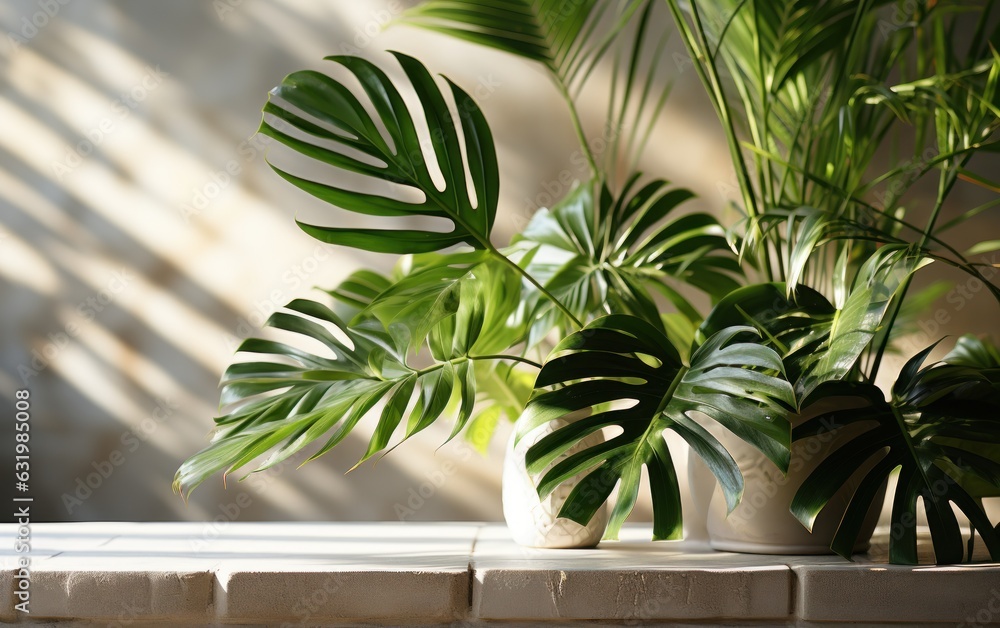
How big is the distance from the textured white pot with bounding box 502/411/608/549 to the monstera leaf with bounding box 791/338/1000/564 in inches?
13.6

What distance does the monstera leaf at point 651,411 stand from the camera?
0.92 m

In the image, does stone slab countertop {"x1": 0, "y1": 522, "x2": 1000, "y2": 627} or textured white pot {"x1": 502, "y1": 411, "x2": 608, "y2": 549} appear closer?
stone slab countertop {"x1": 0, "y1": 522, "x2": 1000, "y2": 627}

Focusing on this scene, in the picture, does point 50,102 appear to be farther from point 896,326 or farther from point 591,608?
point 896,326

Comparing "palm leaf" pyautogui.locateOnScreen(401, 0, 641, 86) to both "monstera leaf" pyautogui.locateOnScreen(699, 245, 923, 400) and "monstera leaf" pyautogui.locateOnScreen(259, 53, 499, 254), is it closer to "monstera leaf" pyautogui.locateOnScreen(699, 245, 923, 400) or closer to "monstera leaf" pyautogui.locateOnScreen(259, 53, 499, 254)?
"monstera leaf" pyautogui.locateOnScreen(259, 53, 499, 254)

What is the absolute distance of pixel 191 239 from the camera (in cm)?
174

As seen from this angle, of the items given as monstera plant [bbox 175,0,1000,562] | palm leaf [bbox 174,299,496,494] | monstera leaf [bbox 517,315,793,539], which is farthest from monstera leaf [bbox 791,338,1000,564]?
palm leaf [bbox 174,299,496,494]

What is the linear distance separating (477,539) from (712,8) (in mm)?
1051

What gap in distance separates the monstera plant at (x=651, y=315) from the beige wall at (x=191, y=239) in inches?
10.5

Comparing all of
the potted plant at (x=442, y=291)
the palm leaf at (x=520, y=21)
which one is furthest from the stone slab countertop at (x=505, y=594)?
the palm leaf at (x=520, y=21)

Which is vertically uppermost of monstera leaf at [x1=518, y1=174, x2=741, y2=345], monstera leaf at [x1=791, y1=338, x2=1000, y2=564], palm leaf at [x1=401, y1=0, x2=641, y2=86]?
palm leaf at [x1=401, y1=0, x2=641, y2=86]

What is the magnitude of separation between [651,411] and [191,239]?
46.5 inches

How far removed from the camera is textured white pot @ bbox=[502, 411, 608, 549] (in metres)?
1.25

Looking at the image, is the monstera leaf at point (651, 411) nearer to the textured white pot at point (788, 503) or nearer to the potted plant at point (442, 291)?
the potted plant at point (442, 291)

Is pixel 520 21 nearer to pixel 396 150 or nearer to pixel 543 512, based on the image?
pixel 396 150
